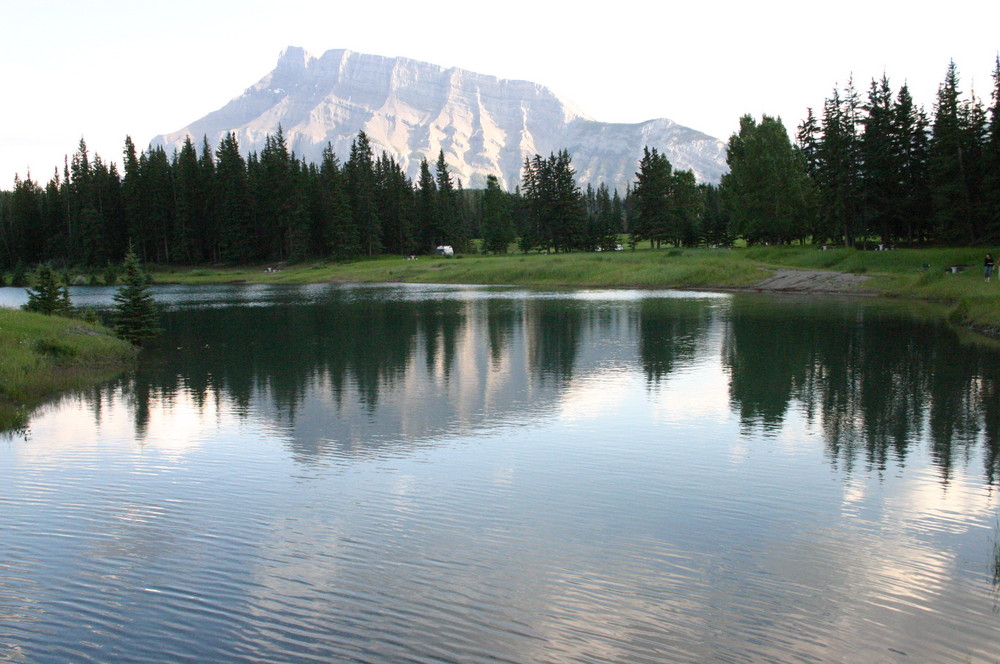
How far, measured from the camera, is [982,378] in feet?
83.7

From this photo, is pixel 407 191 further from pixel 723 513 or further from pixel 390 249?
pixel 723 513

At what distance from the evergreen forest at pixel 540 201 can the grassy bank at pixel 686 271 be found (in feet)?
15.8

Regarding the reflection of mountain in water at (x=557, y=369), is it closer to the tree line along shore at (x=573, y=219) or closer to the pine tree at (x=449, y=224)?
the tree line along shore at (x=573, y=219)

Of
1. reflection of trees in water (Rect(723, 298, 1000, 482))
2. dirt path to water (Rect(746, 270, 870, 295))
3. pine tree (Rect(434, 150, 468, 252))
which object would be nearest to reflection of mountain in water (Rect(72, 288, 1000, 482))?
reflection of trees in water (Rect(723, 298, 1000, 482))

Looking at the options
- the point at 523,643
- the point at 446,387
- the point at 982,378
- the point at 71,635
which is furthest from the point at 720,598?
the point at 982,378

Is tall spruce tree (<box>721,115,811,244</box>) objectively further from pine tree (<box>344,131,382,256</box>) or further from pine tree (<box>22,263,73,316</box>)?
pine tree (<box>22,263,73,316</box>)

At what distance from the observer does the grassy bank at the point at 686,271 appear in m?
50.8

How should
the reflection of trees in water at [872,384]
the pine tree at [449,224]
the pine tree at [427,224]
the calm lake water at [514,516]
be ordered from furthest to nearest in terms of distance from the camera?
the pine tree at [427,224] < the pine tree at [449,224] < the reflection of trees in water at [872,384] < the calm lake water at [514,516]

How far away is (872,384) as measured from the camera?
25203mm

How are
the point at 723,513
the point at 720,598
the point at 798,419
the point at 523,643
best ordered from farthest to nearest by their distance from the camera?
1. the point at 798,419
2. the point at 723,513
3. the point at 720,598
4. the point at 523,643

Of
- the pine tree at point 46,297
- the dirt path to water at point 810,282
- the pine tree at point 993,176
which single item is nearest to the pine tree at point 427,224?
the dirt path to water at point 810,282

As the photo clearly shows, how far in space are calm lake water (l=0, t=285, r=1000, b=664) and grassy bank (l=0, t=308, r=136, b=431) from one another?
1.41 meters

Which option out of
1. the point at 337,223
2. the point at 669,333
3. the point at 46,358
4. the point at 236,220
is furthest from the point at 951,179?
the point at 236,220

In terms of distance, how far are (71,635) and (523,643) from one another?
17.7ft
